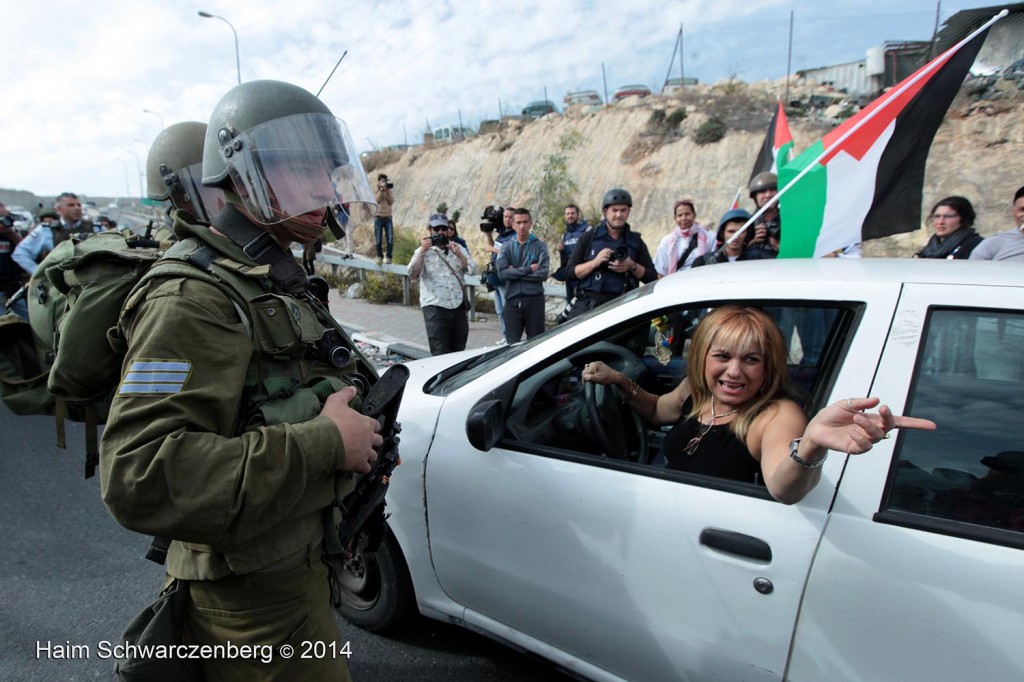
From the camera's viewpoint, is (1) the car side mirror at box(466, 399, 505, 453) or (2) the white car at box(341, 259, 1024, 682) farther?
(1) the car side mirror at box(466, 399, 505, 453)

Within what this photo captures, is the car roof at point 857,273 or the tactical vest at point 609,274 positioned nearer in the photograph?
the car roof at point 857,273

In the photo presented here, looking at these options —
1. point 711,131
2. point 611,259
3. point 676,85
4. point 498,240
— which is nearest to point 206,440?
point 611,259

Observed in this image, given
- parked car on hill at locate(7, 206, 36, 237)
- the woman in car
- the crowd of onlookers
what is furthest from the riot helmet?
parked car on hill at locate(7, 206, 36, 237)

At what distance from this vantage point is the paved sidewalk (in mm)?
7859

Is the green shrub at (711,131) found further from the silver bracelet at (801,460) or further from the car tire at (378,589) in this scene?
the silver bracelet at (801,460)

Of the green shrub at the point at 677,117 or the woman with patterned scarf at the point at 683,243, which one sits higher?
the green shrub at the point at 677,117

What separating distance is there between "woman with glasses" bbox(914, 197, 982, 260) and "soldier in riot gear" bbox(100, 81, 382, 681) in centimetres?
483

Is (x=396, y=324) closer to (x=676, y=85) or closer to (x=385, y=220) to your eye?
(x=385, y=220)

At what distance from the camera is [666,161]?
2367cm

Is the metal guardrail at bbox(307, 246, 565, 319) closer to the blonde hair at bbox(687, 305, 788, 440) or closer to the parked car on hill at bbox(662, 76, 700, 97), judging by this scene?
the blonde hair at bbox(687, 305, 788, 440)

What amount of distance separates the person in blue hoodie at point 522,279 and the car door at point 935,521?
476 cm

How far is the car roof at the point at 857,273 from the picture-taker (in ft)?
5.23

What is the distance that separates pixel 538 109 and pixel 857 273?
3716 centimetres

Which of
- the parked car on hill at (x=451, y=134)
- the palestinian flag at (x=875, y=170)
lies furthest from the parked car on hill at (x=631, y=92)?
the palestinian flag at (x=875, y=170)
